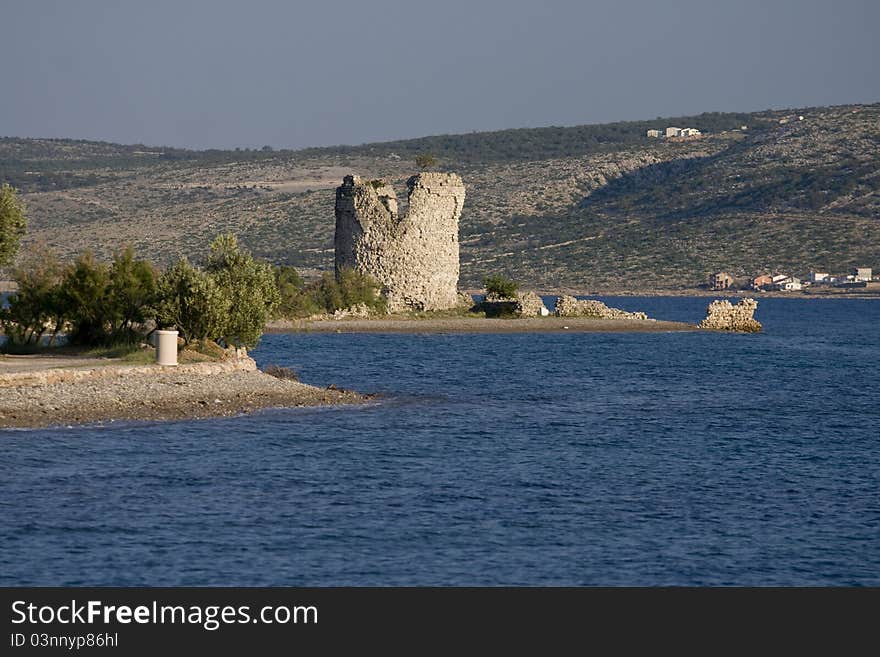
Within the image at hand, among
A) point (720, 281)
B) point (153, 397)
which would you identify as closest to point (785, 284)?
point (720, 281)

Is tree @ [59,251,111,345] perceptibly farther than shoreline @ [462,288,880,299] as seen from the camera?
No

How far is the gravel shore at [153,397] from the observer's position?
85.4 ft

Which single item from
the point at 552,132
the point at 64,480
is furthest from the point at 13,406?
the point at 552,132

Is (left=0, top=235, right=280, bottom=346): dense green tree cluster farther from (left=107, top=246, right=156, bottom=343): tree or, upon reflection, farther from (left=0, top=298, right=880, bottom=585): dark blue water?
(left=0, top=298, right=880, bottom=585): dark blue water

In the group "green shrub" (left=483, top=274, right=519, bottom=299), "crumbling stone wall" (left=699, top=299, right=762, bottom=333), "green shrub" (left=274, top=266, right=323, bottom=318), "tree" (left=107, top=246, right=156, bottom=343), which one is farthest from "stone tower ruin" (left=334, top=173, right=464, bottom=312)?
"tree" (left=107, top=246, right=156, bottom=343)

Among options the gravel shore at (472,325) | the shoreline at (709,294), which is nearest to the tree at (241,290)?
the gravel shore at (472,325)

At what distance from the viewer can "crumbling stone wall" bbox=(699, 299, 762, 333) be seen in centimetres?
6044

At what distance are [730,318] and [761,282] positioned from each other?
43373 mm

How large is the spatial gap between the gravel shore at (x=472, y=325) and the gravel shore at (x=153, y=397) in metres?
21.8

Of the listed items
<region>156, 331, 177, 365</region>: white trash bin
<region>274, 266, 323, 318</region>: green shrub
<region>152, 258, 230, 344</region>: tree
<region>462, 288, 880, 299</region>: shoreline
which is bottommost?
<region>462, 288, 880, 299</region>: shoreline

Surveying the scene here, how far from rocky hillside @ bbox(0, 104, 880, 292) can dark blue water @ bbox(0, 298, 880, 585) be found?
219ft

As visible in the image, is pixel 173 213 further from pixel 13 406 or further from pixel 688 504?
pixel 688 504
